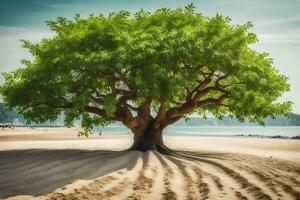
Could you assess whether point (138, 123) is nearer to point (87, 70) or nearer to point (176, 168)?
point (87, 70)

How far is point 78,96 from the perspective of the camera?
58.0 feet

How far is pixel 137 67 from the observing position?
58.6 feet

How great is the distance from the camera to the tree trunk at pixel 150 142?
2094cm

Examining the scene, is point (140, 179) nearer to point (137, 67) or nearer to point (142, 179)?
point (142, 179)

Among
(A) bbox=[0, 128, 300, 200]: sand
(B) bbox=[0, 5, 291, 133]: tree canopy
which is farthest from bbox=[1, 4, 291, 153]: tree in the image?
(A) bbox=[0, 128, 300, 200]: sand

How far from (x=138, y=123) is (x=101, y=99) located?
259 cm

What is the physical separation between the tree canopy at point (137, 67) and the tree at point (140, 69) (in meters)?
0.05

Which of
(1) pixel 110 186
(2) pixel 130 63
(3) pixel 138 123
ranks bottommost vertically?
(1) pixel 110 186

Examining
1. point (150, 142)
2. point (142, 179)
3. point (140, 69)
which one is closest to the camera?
point (142, 179)

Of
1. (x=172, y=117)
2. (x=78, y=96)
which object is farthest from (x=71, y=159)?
(x=172, y=117)

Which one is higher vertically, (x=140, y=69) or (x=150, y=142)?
(x=140, y=69)

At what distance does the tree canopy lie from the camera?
17.0m

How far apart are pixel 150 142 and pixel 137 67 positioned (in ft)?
16.9

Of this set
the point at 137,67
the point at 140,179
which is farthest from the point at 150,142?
the point at 140,179
